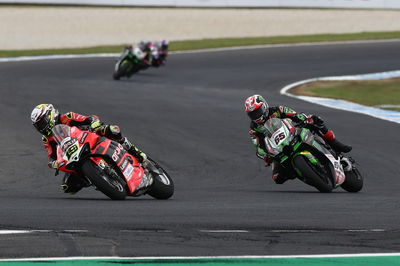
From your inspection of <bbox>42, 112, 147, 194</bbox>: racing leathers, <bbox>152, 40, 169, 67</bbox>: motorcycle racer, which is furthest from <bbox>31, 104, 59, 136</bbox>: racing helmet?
<bbox>152, 40, 169, 67</bbox>: motorcycle racer

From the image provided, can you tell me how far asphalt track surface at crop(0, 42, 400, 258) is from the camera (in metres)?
7.45

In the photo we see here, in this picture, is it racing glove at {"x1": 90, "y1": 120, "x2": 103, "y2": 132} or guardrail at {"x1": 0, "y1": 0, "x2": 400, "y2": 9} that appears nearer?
racing glove at {"x1": 90, "y1": 120, "x2": 103, "y2": 132}

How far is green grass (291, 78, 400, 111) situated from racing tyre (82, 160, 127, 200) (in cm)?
1367

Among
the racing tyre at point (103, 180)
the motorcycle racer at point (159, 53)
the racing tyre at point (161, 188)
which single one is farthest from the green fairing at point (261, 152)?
the motorcycle racer at point (159, 53)

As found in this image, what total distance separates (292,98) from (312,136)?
12689mm

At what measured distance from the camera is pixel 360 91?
27.1 metres

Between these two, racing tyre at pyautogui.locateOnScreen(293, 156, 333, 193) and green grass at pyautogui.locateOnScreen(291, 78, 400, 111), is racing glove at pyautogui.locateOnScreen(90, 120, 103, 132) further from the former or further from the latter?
green grass at pyautogui.locateOnScreen(291, 78, 400, 111)

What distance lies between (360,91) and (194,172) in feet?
44.8

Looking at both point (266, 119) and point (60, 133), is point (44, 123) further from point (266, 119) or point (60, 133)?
point (266, 119)

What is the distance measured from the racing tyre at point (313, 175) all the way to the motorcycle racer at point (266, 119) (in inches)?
20.7

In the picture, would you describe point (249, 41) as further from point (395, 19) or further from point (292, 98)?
point (292, 98)

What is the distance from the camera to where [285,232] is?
788cm

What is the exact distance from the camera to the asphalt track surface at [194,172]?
24.4 feet

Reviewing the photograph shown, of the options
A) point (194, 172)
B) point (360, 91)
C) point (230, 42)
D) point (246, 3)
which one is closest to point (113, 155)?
point (194, 172)
